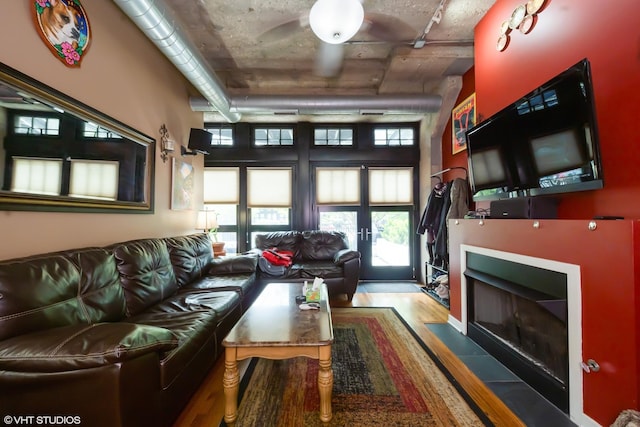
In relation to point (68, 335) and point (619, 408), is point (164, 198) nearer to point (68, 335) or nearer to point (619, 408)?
point (68, 335)

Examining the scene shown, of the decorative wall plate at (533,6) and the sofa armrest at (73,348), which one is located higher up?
the decorative wall plate at (533,6)

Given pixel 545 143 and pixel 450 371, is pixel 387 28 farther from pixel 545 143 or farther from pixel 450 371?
pixel 450 371

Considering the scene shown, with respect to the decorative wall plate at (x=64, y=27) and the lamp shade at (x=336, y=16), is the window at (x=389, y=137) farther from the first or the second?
the decorative wall plate at (x=64, y=27)

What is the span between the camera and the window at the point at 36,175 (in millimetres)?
1562

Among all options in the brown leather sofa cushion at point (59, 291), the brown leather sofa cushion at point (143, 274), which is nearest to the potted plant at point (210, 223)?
the brown leather sofa cushion at point (143, 274)

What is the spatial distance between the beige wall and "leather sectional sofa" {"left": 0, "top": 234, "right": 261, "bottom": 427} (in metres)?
0.25

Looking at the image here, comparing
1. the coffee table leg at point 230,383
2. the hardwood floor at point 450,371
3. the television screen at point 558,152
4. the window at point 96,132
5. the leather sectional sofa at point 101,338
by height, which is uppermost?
the window at point 96,132

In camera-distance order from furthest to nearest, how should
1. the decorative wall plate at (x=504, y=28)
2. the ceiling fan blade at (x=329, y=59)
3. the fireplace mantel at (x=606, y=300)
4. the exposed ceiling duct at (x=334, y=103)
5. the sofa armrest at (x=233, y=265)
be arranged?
1. the exposed ceiling duct at (x=334, y=103)
2. the sofa armrest at (x=233, y=265)
3. the ceiling fan blade at (x=329, y=59)
4. the decorative wall plate at (x=504, y=28)
5. the fireplace mantel at (x=606, y=300)

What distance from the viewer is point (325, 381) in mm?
1448

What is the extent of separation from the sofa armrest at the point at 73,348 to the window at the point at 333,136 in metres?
4.24

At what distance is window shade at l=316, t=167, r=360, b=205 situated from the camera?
4816mm

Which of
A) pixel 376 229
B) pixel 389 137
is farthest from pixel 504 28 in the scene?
pixel 376 229

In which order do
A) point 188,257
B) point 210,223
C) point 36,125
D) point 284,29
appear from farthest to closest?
point 210,223, point 188,257, point 284,29, point 36,125

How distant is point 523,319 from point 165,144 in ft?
12.9
